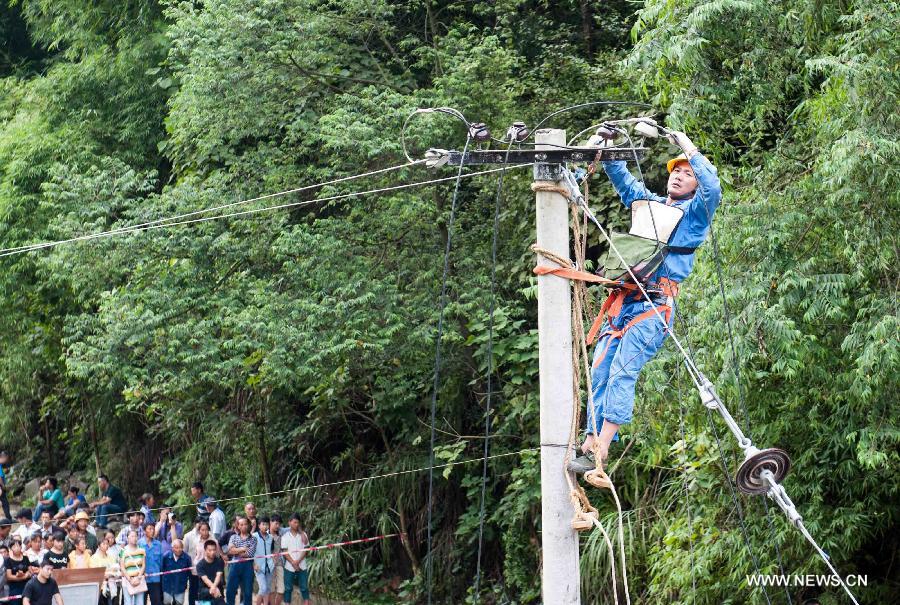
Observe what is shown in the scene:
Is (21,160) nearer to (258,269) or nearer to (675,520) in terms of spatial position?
(258,269)

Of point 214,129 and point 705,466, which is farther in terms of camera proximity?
point 214,129

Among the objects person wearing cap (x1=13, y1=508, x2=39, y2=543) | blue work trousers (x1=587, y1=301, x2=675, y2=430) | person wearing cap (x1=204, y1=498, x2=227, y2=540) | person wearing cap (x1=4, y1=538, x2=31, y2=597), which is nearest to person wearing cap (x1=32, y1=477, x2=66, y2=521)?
person wearing cap (x1=13, y1=508, x2=39, y2=543)

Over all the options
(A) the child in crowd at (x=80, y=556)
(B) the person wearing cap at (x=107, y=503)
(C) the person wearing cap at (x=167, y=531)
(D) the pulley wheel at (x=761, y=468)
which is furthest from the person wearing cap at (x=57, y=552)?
(D) the pulley wheel at (x=761, y=468)

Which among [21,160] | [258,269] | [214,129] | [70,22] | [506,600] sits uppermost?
[70,22]

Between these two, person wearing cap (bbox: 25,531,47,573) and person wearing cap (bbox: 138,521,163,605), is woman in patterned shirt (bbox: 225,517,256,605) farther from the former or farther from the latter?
person wearing cap (bbox: 25,531,47,573)

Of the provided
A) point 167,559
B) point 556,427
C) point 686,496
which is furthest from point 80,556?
point 556,427

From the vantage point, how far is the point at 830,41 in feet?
30.8

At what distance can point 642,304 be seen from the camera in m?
6.48

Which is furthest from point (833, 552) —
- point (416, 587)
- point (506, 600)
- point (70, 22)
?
point (70, 22)

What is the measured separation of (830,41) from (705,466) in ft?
11.9

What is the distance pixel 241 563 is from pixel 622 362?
28.1 feet

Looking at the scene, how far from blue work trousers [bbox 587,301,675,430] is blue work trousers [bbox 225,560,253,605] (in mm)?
8098

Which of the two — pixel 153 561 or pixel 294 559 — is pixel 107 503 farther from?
pixel 294 559

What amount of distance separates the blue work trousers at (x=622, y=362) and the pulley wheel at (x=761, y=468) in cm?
61
